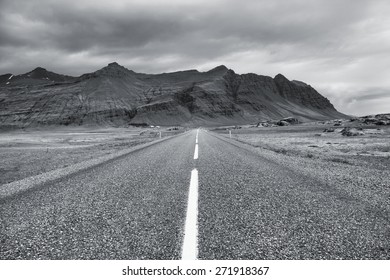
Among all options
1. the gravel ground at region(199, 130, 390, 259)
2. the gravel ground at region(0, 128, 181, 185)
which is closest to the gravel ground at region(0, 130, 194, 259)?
the gravel ground at region(199, 130, 390, 259)

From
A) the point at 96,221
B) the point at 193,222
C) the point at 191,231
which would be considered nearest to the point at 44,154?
the point at 96,221

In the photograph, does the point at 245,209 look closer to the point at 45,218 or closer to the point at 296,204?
the point at 296,204

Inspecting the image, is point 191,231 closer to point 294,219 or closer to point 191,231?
point 191,231

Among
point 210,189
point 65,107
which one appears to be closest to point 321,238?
point 210,189

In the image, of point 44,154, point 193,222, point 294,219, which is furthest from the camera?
point 44,154

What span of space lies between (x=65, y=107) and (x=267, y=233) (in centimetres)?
21213

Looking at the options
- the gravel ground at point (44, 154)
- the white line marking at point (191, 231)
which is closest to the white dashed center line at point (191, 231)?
the white line marking at point (191, 231)

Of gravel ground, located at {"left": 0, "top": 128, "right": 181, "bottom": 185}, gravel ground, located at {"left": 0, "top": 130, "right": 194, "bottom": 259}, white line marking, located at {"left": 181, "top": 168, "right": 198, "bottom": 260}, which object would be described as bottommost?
gravel ground, located at {"left": 0, "top": 128, "right": 181, "bottom": 185}

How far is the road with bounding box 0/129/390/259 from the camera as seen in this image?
3053 millimetres

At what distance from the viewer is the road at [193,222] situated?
3053mm

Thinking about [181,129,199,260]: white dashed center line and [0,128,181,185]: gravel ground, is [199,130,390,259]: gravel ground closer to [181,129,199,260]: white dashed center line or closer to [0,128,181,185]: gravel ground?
[181,129,199,260]: white dashed center line

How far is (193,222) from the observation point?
153 inches

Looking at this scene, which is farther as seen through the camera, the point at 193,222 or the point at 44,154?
the point at 44,154
